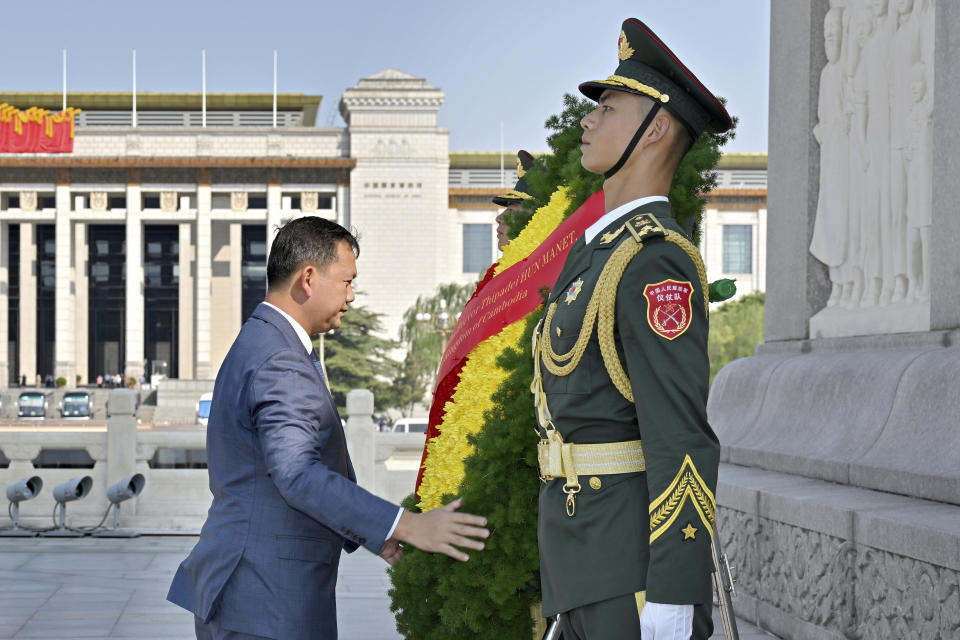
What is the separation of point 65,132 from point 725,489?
54.0 metres

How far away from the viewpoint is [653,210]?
2.11 meters

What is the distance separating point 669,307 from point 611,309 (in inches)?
4.6

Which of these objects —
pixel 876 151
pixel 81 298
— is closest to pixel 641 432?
pixel 876 151

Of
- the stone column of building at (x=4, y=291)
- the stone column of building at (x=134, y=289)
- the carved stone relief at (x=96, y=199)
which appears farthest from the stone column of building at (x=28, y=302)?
the stone column of building at (x=134, y=289)

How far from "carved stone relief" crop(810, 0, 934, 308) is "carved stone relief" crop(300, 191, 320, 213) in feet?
164

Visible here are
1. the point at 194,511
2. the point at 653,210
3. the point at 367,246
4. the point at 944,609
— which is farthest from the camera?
the point at 367,246

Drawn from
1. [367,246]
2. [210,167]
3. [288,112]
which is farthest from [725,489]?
[288,112]

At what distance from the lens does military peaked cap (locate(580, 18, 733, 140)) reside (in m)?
2.12

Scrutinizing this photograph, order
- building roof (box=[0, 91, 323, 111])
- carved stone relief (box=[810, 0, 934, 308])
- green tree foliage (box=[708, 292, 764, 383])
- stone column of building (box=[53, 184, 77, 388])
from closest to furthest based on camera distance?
carved stone relief (box=[810, 0, 934, 308]) < green tree foliage (box=[708, 292, 764, 383]) < stone column of building (box=[53, 184, 77, 388]) < building roof (box=[0, 91, 323, 111])

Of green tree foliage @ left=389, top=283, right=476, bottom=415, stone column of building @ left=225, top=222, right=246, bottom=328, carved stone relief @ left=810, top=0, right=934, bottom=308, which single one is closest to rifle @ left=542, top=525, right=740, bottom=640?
carved stone relief @ left=810, top=0, right=934, bottom=308

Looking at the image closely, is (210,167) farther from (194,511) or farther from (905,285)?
(905,285)

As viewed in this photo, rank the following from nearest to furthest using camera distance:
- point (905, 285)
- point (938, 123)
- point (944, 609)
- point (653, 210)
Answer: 1. point (653, 210)
2. point (944, 609)
3. point (938, 123)
4. point (905, 285)

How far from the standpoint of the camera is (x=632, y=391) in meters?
1.95

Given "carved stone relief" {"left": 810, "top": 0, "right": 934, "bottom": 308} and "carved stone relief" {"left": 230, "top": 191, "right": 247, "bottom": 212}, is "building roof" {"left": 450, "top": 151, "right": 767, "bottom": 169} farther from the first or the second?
"carved stone relief" {"left": 810, "top": 0, "right": 934, "bottom": 308}
